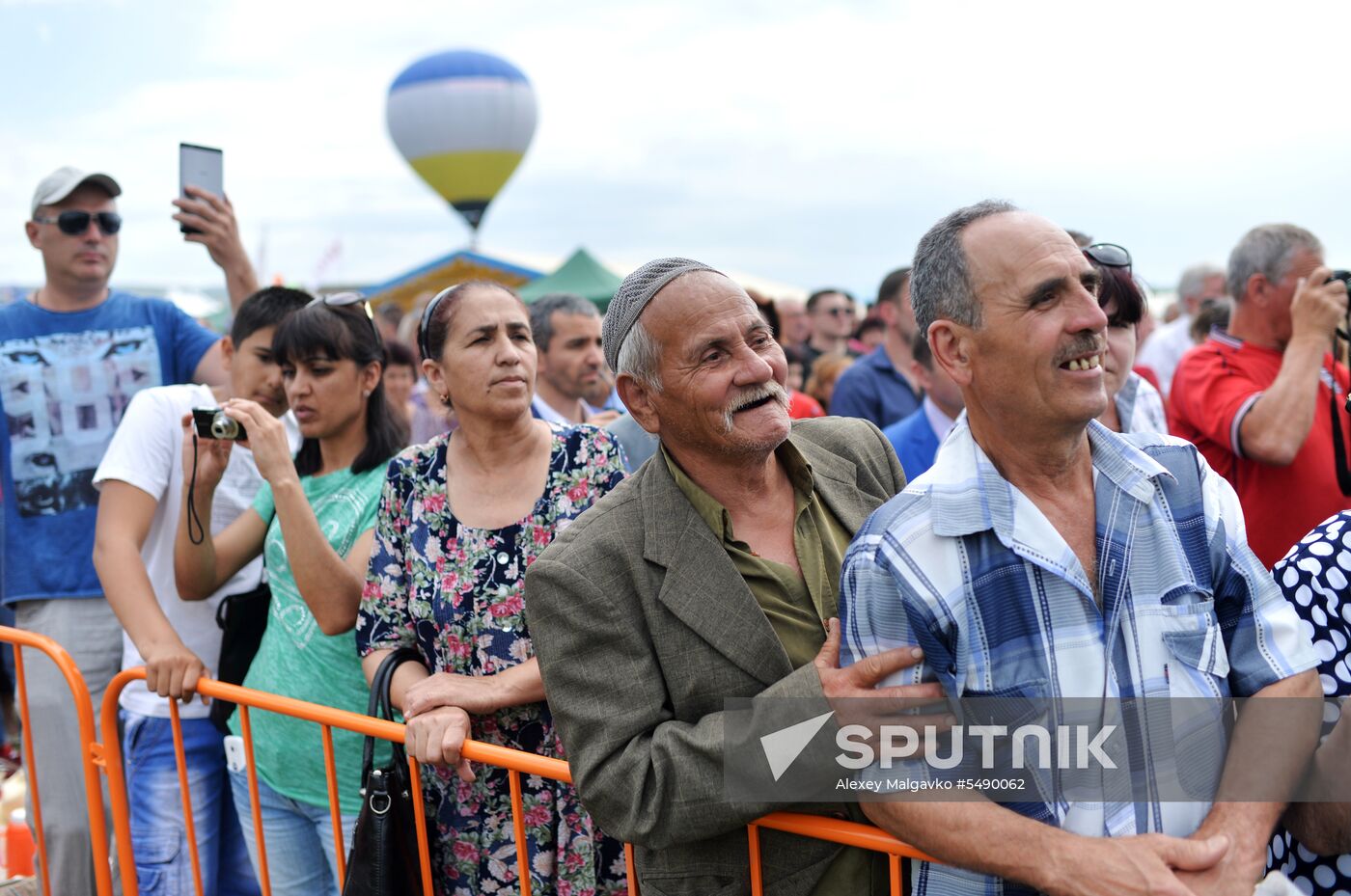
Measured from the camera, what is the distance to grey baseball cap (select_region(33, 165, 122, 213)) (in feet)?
13.5

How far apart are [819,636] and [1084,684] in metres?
0.51

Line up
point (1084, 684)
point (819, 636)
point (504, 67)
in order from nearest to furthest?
point (1084, 684)
point (819, 636)
point (504, 67)

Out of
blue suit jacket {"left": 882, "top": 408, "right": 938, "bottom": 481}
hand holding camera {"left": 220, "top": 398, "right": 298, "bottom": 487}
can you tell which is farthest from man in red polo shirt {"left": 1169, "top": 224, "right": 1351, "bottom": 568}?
hand holding camera {"left": 220, "top": 398, "right": 298, "bottom": 487}

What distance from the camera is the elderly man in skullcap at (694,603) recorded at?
1.88 meters

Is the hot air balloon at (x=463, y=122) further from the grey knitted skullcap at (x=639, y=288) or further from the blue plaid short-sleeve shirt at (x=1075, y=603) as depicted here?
the blue plaid short-sleeve shirt at (x=1075, y=603)

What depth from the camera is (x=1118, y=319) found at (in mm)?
3086

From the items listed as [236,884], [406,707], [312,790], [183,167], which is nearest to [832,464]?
[406,707]

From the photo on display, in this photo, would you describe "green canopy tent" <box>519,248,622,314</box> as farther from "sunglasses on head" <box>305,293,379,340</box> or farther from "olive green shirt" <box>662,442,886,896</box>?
"olive green shirt" <box>662,442,886,896</box>

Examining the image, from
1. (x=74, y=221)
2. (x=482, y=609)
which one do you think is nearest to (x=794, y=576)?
(x=482, y=609)

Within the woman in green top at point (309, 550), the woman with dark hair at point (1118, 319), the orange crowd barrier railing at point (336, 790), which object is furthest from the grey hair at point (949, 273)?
the woman in green top at point (309, 550)

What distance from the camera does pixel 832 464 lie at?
2318 mm

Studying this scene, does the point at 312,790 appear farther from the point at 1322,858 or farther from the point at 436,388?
the point at 1322,858

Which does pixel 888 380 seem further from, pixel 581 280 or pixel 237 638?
pixel 581 280

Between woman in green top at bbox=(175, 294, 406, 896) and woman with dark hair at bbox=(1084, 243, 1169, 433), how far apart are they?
6.84 feet
